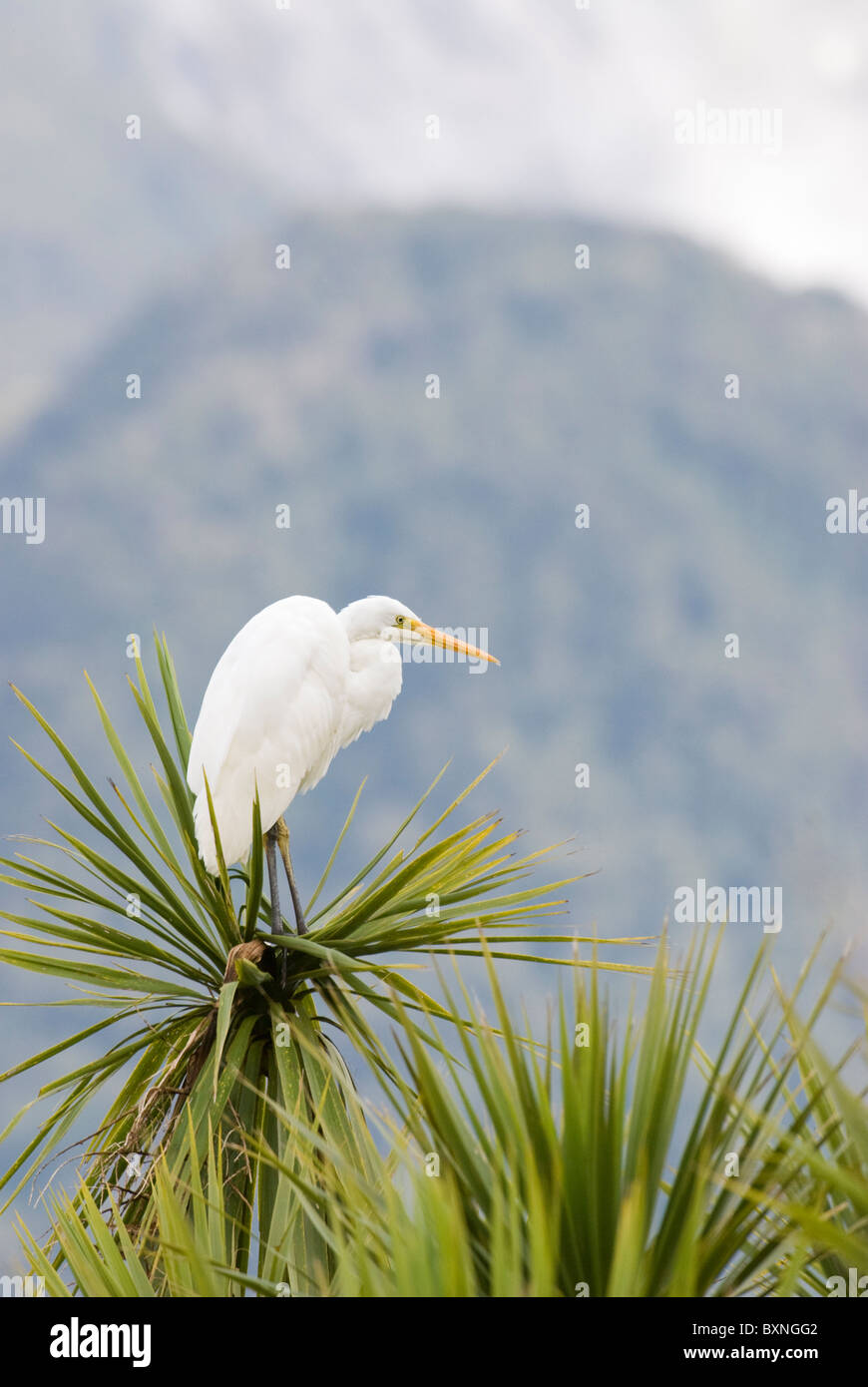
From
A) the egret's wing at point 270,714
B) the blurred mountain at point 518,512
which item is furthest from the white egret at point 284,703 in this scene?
the blurred mountain at point 518,512

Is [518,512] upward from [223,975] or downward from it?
upward

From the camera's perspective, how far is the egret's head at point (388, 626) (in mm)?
5574

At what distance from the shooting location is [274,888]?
4219 mm

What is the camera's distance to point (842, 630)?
66.6 meters

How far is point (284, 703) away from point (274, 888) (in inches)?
37.2

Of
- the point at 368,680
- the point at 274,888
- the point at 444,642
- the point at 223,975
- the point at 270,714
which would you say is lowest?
the point at 223,975

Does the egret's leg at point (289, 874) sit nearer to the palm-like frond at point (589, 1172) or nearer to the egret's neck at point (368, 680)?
the egret's neck at point (368, 680)

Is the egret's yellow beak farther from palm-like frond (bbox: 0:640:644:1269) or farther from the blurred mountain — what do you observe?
the blurred mountain

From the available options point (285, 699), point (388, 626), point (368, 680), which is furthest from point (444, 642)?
point (285, 699)

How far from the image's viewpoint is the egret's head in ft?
18.3

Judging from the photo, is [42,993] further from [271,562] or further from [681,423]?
[681,423]

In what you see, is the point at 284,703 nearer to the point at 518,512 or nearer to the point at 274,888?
the point at 274,888
